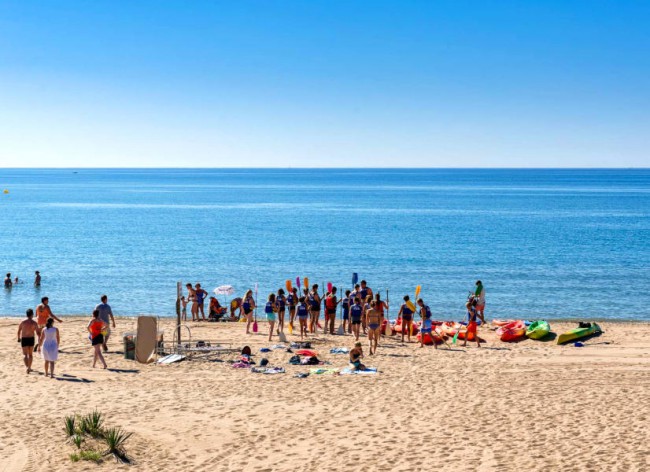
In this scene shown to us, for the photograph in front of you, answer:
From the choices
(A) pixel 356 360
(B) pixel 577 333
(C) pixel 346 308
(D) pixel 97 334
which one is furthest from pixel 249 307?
(B) pixel 577 333

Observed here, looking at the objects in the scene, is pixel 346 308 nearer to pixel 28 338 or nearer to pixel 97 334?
pixel 97 334

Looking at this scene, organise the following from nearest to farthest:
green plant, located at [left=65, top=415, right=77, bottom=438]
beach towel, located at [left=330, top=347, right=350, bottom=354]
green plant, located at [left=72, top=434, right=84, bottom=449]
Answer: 1. green plant, located at [left=72, top=434, right=84, bottom=449]
2. green plant, located at [left=65, top=415, right=77, bottom=438]
3. beach towel, located at [left=330, top=347, right=350, bottom=354]

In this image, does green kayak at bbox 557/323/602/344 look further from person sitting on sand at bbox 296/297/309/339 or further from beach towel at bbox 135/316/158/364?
beach towel at bbox 135/316/158/364

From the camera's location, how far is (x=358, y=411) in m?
13.1

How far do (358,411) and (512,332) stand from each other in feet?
28.9

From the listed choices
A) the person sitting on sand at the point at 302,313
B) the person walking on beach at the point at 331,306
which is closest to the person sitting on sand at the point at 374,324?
the person sitting on sand at the point at 302,313

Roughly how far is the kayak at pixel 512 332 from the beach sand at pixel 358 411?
5.15 feet

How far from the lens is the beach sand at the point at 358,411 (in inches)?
A: 420

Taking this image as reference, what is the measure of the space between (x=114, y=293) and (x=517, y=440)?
85.9ft

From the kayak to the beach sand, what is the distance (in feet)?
5.15

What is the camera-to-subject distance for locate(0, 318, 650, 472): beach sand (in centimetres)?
1067

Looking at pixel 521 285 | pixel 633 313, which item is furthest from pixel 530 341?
pixel 521 285

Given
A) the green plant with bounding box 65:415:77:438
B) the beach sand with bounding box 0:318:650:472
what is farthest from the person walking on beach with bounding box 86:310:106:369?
the green plant with bounding box 65:415:77:438

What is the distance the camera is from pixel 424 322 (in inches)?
765
